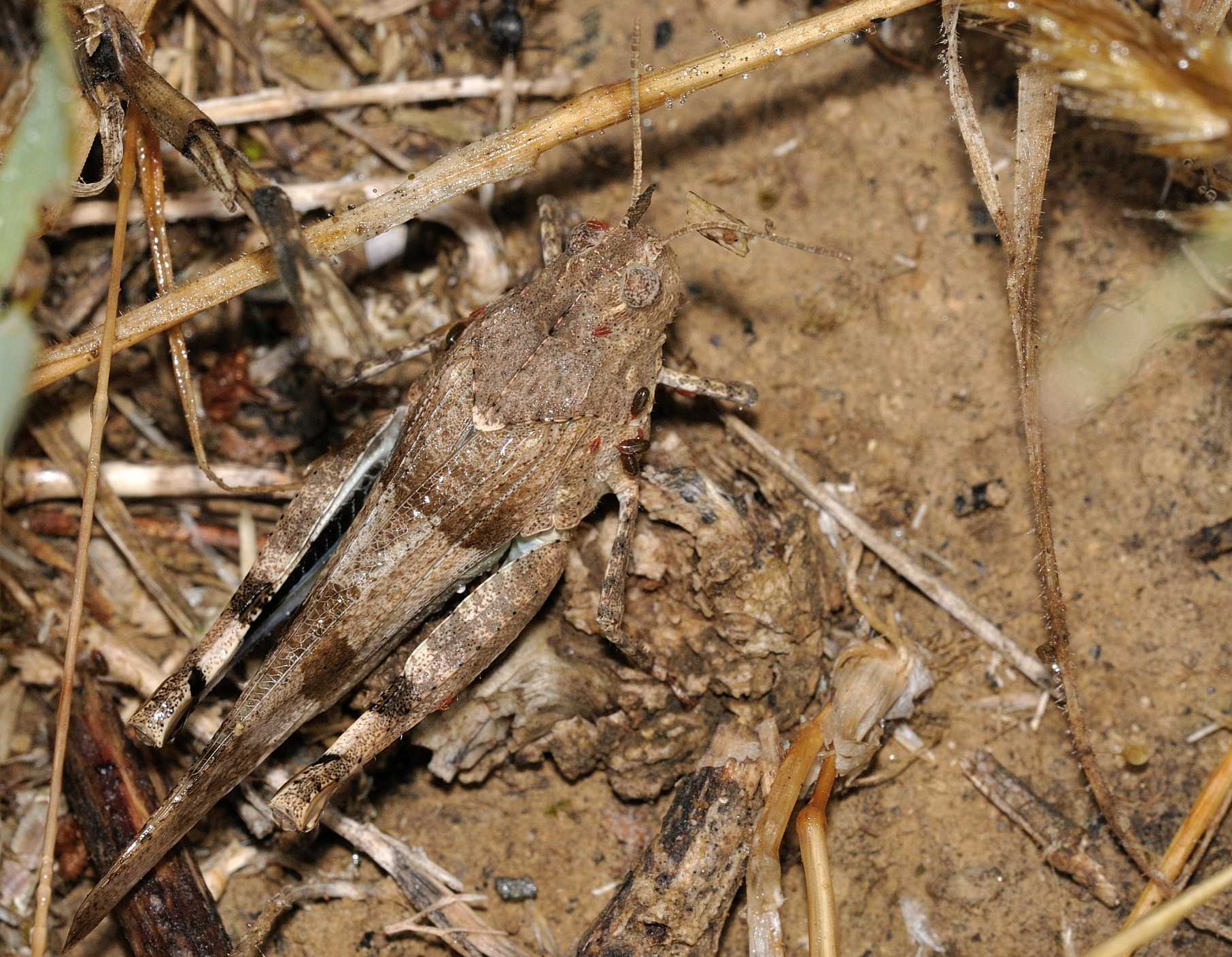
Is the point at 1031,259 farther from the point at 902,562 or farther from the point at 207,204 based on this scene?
the point at 207,204

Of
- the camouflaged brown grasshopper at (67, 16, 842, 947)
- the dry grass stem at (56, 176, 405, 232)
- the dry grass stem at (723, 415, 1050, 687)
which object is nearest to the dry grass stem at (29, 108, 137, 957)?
the camouflaged brown grasshopper at (67, 16, 842, 947)

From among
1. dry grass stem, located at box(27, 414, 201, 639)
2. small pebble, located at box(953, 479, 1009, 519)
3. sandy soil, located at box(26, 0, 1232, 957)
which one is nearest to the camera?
sandy soil, located at box(26, 0, 1232, 957)

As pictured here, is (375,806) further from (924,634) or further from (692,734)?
(924,634)

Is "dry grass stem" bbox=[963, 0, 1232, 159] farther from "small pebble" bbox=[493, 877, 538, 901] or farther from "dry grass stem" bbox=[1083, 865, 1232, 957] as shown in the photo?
"small pebble" bbox=[493, 877, 538, 901]

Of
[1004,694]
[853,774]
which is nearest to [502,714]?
[853,774]

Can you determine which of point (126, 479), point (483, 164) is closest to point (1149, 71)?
point (483, 164)
